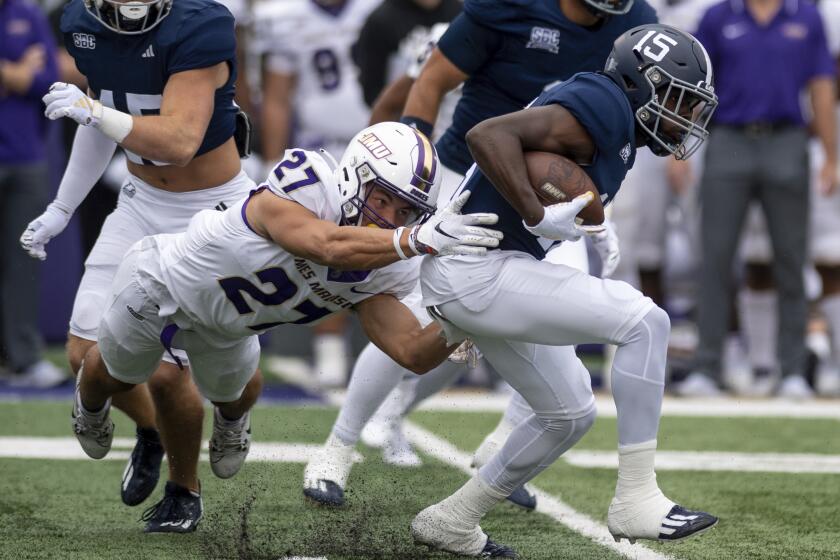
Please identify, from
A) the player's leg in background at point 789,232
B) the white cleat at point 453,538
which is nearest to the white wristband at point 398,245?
the white cleat at point 453,538

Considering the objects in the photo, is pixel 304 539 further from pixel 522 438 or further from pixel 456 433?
pixel 456 433

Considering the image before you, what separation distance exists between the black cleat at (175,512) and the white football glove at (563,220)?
5.11 ft

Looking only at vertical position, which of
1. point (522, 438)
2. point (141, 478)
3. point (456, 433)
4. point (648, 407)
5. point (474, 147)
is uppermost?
point (474, 147)

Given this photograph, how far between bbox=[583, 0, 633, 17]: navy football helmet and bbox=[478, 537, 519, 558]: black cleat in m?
1.83

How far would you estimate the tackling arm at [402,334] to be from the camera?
4109 millimetres

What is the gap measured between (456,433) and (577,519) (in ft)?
6.11

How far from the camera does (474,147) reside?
12.8ft

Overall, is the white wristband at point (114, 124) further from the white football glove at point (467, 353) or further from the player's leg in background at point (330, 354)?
the player's leg in background at point (330, 354)

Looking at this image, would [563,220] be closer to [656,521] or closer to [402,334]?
[402,334]

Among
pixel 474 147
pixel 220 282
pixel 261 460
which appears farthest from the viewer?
pixel 261 460

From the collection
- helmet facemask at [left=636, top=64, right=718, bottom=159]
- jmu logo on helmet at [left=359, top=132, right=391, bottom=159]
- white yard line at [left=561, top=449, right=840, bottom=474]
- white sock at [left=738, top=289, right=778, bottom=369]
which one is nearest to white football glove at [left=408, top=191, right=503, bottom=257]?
jmu logo on helmet at [left=359, top=132, right=391, bottom=159]

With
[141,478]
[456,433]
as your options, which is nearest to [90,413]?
[141,478]

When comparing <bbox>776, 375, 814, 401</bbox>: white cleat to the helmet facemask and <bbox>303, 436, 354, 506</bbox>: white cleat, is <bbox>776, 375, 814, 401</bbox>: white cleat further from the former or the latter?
the helmet facemask

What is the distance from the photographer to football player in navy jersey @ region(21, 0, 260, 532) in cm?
448
